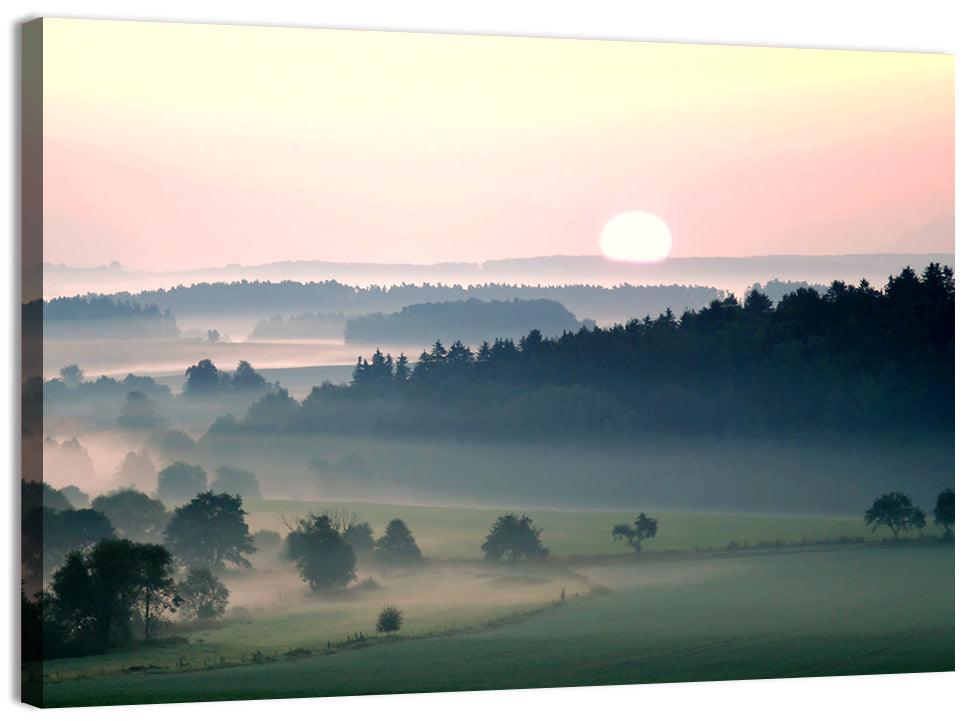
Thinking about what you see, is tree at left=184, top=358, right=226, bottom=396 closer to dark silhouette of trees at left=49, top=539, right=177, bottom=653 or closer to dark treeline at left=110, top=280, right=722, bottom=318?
dark treeline at left=110, top=280, right=722, bottom=318

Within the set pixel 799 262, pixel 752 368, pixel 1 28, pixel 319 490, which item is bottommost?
pixel 319 490

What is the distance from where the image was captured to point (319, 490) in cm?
969

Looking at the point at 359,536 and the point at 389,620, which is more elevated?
the point at 359,536

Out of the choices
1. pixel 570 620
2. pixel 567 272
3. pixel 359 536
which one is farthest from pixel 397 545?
pixel 567 272

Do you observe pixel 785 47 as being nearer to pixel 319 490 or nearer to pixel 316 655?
pixel 319 490

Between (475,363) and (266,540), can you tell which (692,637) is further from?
(266,540)

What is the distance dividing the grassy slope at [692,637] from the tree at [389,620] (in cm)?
12

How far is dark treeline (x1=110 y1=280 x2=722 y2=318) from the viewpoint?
9.55 meters

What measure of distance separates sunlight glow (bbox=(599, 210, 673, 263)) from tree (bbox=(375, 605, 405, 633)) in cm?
286

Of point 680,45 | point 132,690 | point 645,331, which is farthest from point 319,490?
point 680,45

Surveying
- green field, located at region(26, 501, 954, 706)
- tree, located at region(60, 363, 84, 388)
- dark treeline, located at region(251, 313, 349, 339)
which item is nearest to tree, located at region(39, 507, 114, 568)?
green field, located at region(26, 501, 954, 706)

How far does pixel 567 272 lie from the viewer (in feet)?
33.6

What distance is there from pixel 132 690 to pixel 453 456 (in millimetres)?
2594

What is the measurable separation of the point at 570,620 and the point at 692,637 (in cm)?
88
